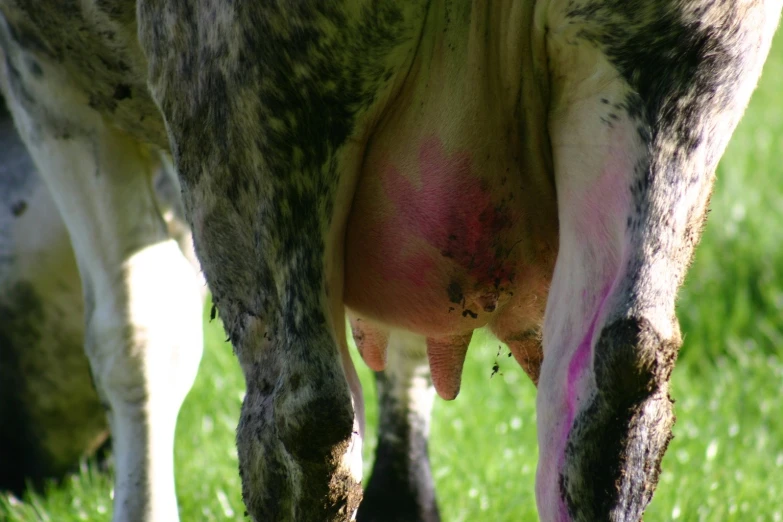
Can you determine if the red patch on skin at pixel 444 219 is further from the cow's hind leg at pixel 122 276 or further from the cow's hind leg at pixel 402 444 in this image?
the cow's hind leg at pixel 402 444

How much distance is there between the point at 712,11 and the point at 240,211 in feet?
2.55

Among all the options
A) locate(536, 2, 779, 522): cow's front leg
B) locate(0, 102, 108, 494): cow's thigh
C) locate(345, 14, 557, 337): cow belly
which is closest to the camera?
locate(536, 2, 779, 522): cow's front leg

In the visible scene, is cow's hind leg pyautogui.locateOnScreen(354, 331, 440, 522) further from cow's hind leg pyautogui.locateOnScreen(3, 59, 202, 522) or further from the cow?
the cow

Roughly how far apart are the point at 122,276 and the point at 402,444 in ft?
3.12

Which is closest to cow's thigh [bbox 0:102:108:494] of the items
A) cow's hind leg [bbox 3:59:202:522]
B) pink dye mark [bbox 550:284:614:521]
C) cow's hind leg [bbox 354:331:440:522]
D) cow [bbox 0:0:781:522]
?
cow's hind leg [bbox 3:59:202:522]

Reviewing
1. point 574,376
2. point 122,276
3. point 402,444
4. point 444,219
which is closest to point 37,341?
point 122,276

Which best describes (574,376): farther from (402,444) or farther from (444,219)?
(402,444)

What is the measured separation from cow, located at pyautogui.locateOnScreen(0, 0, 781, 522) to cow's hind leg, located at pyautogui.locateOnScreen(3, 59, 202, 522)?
64 centimetres

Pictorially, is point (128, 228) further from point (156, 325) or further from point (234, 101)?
point (234, 101)

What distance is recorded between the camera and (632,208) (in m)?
1.70

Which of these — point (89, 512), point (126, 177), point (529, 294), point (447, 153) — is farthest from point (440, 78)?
point (89, 512)

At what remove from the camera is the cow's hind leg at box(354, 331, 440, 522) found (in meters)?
3.18

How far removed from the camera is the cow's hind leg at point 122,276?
264cm

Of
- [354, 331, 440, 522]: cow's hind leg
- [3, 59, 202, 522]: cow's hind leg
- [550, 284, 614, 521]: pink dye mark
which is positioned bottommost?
[354, 331, 440, 522]: cow's hind leg
